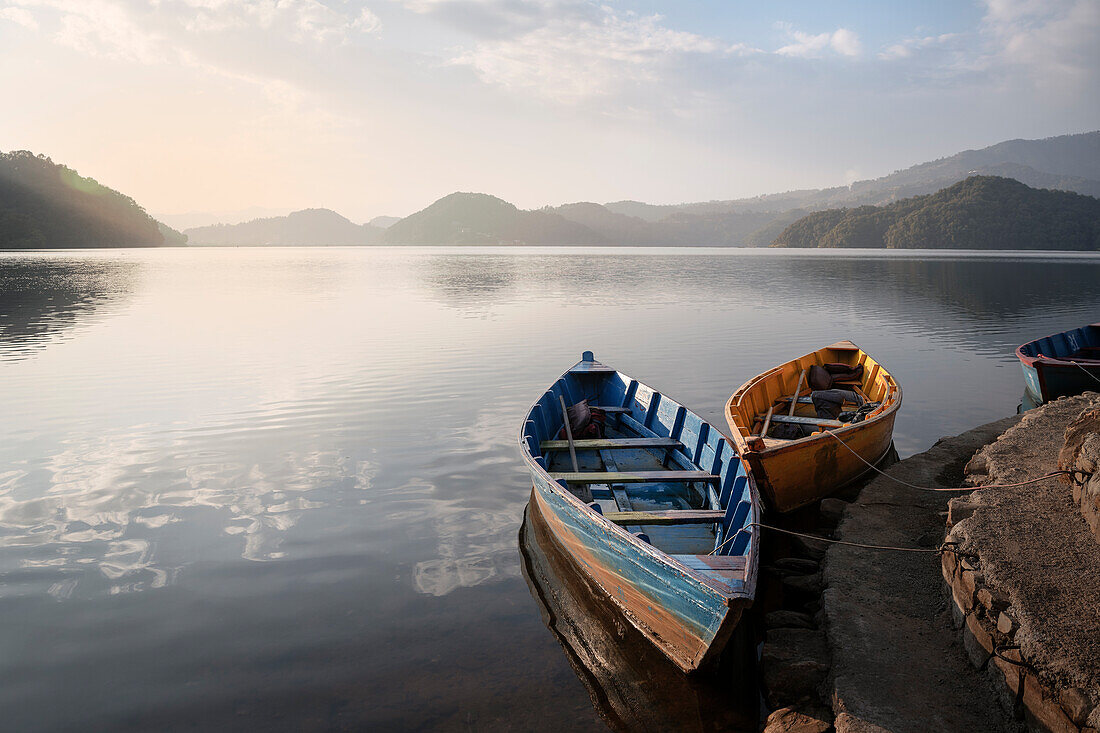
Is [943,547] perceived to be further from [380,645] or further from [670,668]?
[380,645]

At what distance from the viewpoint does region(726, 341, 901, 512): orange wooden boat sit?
7.94 metres

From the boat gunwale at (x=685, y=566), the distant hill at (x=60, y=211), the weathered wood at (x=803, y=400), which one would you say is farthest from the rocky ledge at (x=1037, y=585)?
the distant hill at (x=60, y=211)

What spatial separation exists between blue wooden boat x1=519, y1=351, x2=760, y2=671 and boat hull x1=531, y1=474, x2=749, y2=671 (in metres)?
0.01

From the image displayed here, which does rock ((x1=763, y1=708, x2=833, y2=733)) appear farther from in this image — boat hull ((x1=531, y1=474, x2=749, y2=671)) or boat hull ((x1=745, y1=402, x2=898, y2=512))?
boat hull ((x1=745, y1=402, x2=898, y2=512))

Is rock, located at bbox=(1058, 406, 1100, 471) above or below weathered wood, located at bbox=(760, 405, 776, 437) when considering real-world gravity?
above

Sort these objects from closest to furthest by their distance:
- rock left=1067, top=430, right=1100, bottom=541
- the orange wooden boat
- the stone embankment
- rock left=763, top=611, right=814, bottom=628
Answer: the stone embankment, rock left=1067, top=430, right=1100, bottom=541, rock left=763, top=611, right=814, bottom=628, the orange wooden boat

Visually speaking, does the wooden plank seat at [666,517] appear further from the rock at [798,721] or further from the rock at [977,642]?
the rock at [977,642]

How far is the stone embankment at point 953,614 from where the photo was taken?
438 cm

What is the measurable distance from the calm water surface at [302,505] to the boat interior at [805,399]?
4.05 feet

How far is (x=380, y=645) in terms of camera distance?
20.0 ft

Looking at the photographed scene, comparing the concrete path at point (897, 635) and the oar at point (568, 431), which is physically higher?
the oar at point (568, 431)

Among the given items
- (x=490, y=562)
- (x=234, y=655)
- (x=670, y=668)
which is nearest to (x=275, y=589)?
(x=234, y=655)

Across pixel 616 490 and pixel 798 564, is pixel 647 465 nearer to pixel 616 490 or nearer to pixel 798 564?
pixel 616 490

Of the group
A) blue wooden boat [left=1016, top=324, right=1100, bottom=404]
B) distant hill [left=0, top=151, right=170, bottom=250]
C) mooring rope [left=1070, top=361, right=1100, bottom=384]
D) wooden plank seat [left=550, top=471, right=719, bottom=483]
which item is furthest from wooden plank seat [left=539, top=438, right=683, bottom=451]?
distant hill [left=0, top=151, right=170, bottom=250]
